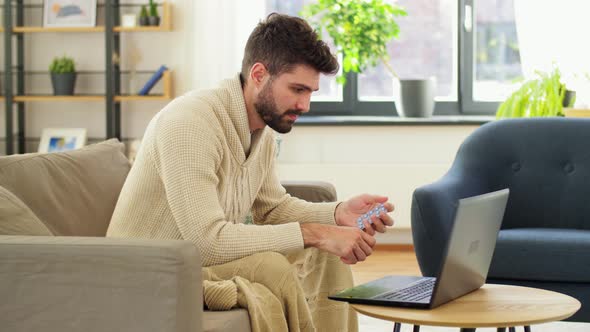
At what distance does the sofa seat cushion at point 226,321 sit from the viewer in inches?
73.3

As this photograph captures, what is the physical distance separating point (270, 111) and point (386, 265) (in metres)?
2.60

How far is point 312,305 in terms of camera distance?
238 centimetres

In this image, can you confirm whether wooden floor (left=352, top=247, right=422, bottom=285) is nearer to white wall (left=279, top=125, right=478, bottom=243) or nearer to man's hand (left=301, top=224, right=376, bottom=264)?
white wall (left=279, top=125, right=478, bottom=243)

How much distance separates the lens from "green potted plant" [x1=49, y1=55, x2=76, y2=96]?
205 inches

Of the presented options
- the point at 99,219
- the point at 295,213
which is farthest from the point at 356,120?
the point at 99,219

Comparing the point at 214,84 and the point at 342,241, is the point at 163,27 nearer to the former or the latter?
the point at 214,84

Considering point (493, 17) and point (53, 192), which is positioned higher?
point (493, 17)

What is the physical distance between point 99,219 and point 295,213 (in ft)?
1.87

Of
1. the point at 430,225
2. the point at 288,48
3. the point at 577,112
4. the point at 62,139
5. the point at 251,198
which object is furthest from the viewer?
the point at 62,139

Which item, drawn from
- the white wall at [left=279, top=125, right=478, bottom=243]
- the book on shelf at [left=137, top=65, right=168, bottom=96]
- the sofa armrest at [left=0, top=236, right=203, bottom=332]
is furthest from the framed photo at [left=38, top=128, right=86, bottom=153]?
the sofa armrest at [left=0, top=236, right=203, bottom=332]

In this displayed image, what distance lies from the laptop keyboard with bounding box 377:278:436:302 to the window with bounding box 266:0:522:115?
3.28 metres

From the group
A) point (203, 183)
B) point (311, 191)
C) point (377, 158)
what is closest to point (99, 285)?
point (203, 183)

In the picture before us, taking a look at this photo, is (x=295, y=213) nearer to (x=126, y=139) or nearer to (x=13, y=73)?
(x=126, y=139)

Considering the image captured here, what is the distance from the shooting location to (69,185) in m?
2.44
